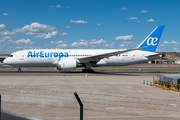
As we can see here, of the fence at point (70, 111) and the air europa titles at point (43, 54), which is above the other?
the air europa titles at point (43, 54)

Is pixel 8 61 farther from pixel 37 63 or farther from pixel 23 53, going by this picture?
pixel 37 63

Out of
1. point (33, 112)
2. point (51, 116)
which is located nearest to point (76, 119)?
point (51, 116)

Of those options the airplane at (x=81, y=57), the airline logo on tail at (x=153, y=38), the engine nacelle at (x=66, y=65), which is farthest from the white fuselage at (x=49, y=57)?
the engine nacelle at (x=66, y=65)

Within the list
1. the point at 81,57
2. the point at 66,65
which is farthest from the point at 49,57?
the point at 81,57

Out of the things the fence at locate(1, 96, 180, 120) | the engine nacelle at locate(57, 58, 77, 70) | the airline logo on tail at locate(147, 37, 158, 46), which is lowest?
the fence at locate(1, 96, 180, 120)

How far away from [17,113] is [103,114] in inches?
164

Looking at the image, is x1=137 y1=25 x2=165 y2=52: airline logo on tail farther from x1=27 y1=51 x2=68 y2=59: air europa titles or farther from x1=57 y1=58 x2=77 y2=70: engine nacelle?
x1=27 y1=51 x2=68 y2=59: air europa titles

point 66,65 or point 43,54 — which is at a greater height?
point 43,54

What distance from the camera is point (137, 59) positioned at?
124ft

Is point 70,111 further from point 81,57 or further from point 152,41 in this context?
point 152,41

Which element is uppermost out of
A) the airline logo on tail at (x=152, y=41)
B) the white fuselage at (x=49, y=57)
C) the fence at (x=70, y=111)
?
the airline logo on tail at (x=152, y=41)

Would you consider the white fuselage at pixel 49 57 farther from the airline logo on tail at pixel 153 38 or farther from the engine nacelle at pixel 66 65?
the engine nacelle at pixel 66 65

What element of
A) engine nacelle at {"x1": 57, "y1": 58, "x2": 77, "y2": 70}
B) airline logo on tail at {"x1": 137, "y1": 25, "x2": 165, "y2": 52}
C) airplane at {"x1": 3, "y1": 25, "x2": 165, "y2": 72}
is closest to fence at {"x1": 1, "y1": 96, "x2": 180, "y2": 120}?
engine nacelle at {"x1": 57, "y1": 58, "x2": 77, "y2": 70}

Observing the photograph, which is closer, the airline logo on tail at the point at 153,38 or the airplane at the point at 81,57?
the airplane at the point at 81,57
